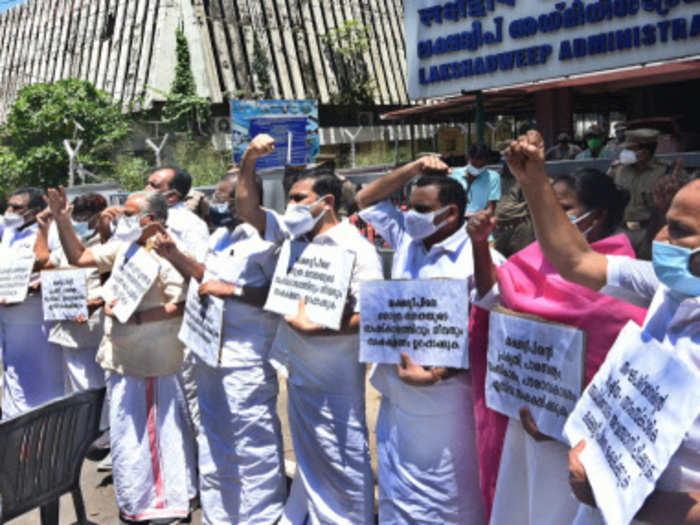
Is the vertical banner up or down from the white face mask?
up

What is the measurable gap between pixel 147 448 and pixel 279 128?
336 inches

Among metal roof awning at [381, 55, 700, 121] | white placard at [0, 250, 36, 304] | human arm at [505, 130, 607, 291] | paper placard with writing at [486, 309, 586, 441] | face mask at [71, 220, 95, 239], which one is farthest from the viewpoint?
metal roof awning at [381, 55, 700, 121]

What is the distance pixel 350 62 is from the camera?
74.6 ft

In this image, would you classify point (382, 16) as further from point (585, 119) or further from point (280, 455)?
point (280, 455)

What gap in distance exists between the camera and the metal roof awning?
1104cm

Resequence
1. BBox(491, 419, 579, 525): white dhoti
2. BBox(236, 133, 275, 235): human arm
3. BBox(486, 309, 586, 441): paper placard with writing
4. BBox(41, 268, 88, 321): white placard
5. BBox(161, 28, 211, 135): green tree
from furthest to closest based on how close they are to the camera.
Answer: BBox(161, 28, 211, 135): green tree → BBox(41, 268, 88, 321): white placard → BBox(236, 133, 275, 235): human arm → BBox(491, 419, 579, 525): white dhoti → BBox(486, 309, 586, 441): paper placard with writing

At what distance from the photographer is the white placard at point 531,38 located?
Answer: 367 inches

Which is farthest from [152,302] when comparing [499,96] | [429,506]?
[499,96]

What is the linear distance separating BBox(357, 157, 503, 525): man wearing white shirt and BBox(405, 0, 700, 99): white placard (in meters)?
7.63

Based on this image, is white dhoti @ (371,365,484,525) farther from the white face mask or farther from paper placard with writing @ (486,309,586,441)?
the white face mask

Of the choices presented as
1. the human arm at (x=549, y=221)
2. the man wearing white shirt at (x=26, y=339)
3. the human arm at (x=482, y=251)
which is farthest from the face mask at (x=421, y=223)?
the man wearing white shirt at (x=26, y=339)

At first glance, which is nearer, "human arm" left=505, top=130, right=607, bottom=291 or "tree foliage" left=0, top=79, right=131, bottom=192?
"human arm" left=505, top=130, right=607, bottom=291

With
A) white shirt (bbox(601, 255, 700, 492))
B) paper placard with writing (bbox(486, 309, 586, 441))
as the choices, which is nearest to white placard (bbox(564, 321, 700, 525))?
white shirt (bbox(601, 255, 700, 492))

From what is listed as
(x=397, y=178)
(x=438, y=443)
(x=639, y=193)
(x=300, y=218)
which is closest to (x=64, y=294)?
(x=300, y=218)
